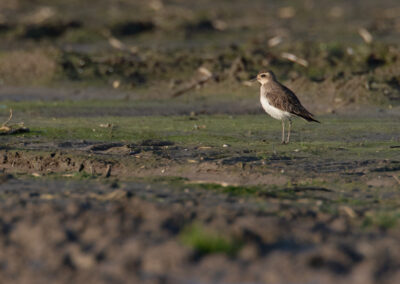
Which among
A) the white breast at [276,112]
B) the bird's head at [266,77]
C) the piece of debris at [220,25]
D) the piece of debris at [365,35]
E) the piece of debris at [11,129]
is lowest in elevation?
the piece of debris at [11,129]

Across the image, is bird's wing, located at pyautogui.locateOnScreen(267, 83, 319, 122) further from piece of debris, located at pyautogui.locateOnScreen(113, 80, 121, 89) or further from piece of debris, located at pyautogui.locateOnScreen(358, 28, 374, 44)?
piece of debris, located at pyautogui.locateOnScreen(358, 28, 374, 44)

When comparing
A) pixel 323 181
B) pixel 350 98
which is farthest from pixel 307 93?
pixel 323 181

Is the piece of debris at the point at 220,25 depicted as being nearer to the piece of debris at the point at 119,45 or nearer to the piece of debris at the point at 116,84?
the piece of debris at the point at 119,45

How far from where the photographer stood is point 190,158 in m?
10.4

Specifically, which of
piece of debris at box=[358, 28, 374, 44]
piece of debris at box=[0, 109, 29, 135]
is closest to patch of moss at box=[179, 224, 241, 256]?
piece of debris at box=[0, 109, 29, 135]

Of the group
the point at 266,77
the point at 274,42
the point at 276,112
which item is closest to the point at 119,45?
the point at 274,42

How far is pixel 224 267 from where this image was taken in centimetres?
608

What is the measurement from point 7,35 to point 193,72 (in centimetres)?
735

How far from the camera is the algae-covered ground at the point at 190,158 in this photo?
6254 millimetres

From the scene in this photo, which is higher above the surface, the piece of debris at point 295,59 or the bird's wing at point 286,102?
the piece of debris at point 295,59

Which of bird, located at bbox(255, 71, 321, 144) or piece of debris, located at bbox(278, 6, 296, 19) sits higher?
piece of debris, located at bbox(278, 6, 296, 19)

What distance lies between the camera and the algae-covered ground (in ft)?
20.5

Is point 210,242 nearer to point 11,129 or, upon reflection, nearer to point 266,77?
point 11,129

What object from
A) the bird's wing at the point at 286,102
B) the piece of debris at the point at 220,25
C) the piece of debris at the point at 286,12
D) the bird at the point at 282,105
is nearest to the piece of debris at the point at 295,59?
the bird at the point at 282,105
